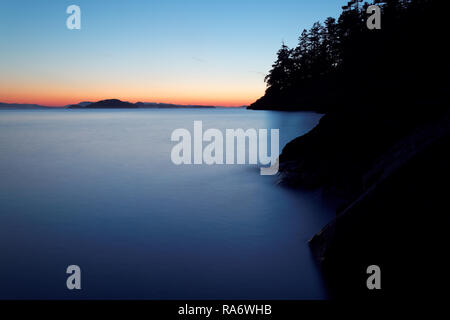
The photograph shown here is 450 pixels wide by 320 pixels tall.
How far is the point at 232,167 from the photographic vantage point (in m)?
13.6

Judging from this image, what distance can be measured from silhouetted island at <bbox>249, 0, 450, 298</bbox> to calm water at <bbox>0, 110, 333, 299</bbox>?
85 centimetres

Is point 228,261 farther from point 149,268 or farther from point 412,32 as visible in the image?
point 412,32

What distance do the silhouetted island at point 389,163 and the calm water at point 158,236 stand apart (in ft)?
2.80

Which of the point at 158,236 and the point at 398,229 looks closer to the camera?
the point at 398,229

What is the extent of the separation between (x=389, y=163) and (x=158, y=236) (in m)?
5.24

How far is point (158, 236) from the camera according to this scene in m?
6.17

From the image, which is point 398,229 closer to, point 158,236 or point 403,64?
point 158,236

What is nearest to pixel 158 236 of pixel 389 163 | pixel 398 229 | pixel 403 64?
pixel 398 229

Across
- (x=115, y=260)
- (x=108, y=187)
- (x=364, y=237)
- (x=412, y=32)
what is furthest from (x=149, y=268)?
(x=412, y=32)

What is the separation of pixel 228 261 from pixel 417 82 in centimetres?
695

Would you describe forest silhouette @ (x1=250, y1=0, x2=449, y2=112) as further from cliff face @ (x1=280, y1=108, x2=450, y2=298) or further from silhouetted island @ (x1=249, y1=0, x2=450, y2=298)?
cliff face @ (x1=280, y1=108, x2=450, y2=298)

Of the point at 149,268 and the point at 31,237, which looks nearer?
the point at 149,268

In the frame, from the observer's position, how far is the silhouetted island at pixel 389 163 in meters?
3.17

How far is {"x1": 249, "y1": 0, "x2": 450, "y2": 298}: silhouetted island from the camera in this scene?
3172mm
